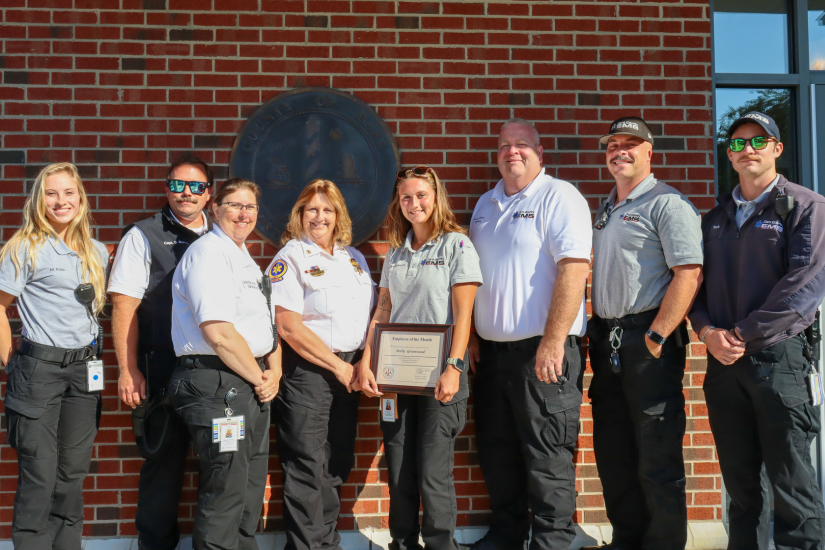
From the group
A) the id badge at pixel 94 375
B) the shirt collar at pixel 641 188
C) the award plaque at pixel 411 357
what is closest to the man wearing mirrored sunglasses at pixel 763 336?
the shirt collar at pixel 641 188

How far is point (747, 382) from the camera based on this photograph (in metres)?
3.11

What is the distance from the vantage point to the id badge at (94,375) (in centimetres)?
333

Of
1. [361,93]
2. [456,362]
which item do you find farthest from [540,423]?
[361,93]

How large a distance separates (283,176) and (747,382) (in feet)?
9.40

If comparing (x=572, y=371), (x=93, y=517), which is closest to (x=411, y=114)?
(x=572, y=371)

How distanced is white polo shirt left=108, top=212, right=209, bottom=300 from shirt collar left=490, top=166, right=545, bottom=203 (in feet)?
6.53

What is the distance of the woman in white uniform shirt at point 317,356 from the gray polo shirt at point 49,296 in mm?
1046

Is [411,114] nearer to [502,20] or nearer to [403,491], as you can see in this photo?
[502,20]

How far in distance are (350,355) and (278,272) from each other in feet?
2.03

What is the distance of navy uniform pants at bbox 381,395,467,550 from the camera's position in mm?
3326

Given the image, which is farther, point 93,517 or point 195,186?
point 93,517

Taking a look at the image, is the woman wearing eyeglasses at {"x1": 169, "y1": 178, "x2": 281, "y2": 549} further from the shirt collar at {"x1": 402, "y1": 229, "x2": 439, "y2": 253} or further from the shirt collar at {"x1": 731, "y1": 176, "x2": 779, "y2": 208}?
the shirt collar at {"x1": 731, "y1": 176, "x2": 779, "y2": 208}

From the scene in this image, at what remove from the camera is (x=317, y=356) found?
134 inches

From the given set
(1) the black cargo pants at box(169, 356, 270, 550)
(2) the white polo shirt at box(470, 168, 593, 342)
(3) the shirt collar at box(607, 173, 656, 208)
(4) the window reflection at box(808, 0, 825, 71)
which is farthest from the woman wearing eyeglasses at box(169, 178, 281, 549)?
(4) the window reflection at box(808, 0, 825, 71)
